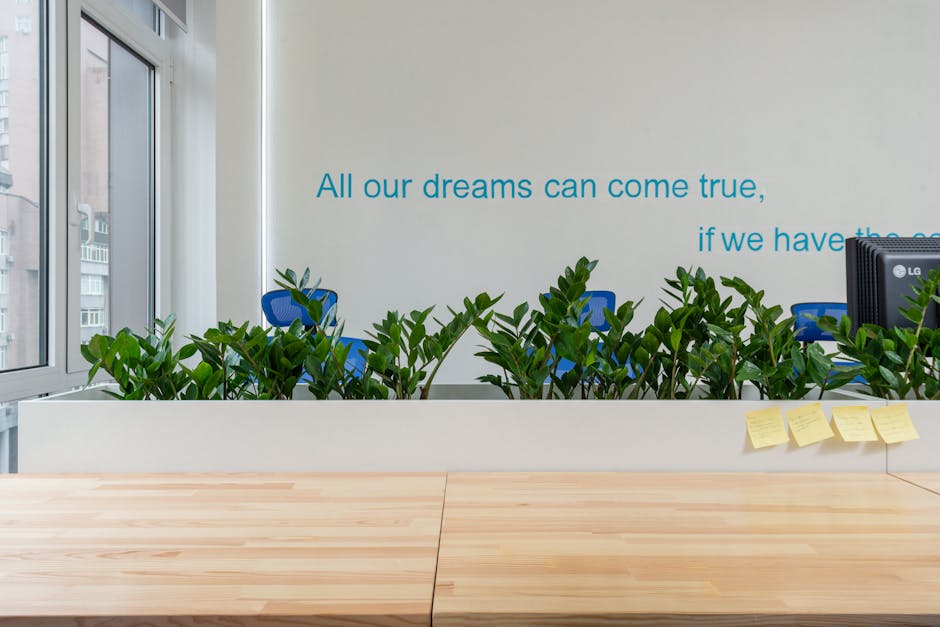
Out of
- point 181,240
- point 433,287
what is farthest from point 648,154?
point 181,240

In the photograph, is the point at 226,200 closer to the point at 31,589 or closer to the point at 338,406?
the point at 338,406

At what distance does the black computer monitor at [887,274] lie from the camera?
151 centimetres

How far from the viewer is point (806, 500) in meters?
1.03

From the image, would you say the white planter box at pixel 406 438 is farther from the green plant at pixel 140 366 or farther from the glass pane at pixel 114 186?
the glass pane at pixel 114 186

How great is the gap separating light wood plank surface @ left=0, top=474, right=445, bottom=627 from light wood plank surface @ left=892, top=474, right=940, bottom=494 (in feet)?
2.53

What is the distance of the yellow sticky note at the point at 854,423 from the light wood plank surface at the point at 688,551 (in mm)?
76

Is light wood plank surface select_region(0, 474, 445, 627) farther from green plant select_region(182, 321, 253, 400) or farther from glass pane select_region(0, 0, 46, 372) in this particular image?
glass pane select_region(0, 0, 46, 372)

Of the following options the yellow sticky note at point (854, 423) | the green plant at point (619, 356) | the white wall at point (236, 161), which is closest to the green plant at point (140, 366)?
the green plant at point (619, 356)

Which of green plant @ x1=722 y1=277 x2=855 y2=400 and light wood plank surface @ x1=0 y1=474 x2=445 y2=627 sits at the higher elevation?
green plant @ x1=722 y1=277 x2=855 y2=400

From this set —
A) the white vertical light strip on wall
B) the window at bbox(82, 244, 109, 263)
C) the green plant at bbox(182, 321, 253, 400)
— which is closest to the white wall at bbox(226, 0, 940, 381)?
the white vertical light strip on wall

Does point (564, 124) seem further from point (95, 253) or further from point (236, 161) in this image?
point (95, 253)

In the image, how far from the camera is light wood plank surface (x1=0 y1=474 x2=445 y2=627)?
0.64 metres

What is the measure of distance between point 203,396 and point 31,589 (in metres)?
0.64

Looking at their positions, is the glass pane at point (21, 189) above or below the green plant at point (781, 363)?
above
